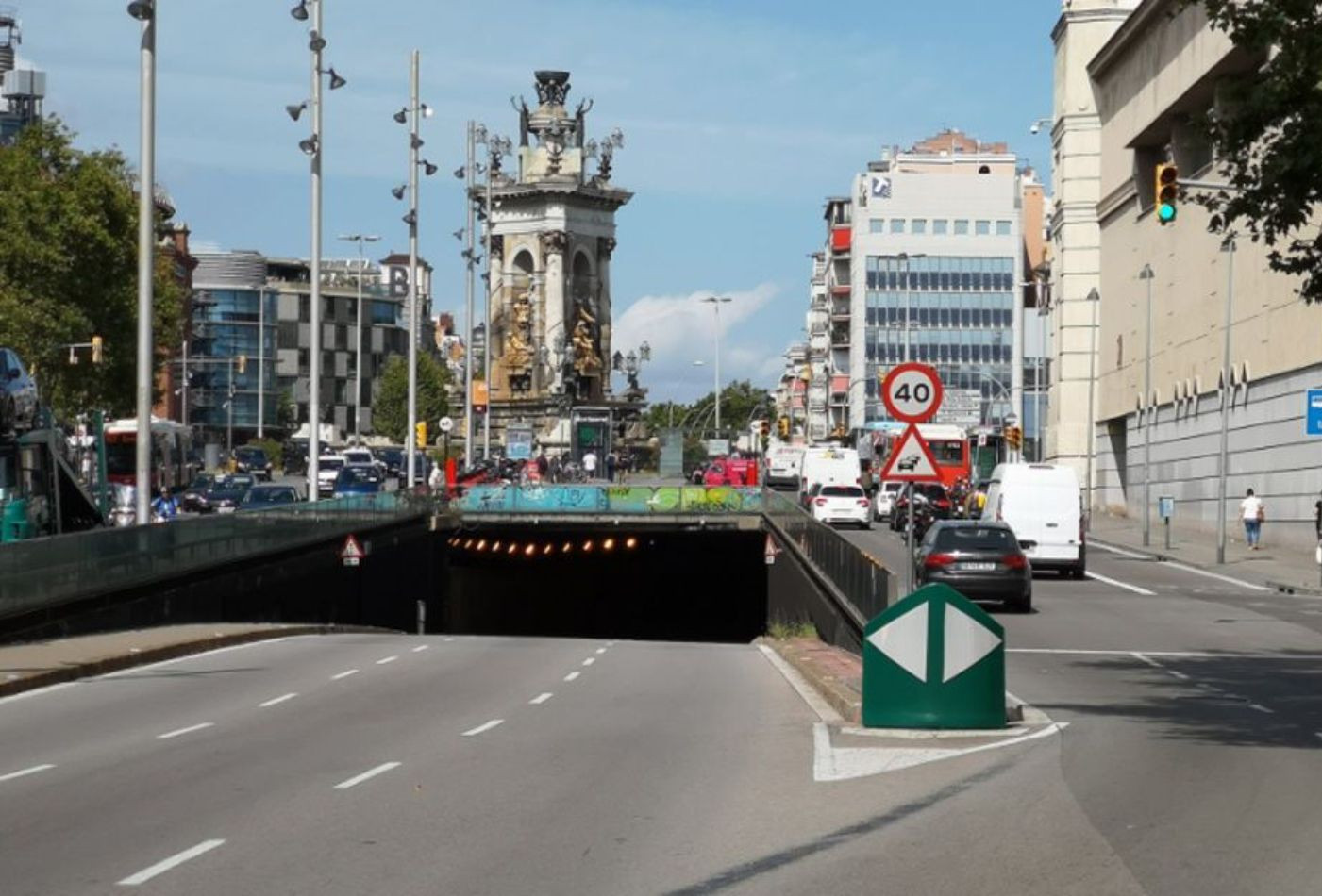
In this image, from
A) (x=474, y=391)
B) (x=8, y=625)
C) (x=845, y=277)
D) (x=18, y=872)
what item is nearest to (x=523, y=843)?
(x=18, y=872)

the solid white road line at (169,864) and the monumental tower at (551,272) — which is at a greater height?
the monumental tower at (551,272)

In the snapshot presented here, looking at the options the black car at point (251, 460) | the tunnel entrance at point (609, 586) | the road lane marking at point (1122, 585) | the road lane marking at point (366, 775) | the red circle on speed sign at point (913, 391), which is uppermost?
the red circle on speed sign at point (913, 391)

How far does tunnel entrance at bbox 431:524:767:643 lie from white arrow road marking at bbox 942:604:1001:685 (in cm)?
5175

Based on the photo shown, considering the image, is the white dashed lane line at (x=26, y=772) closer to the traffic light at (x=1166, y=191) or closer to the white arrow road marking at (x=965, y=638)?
the white arrow road marking at (x=965, y=638)

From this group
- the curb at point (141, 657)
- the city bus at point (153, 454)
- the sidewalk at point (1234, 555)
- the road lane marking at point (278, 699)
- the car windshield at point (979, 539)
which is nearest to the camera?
the road lane marking at point (278, 699)

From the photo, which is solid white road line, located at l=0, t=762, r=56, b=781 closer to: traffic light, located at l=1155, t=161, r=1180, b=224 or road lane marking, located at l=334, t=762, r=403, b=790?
road lane marking, located at l=334, t=762, r=403, b=790

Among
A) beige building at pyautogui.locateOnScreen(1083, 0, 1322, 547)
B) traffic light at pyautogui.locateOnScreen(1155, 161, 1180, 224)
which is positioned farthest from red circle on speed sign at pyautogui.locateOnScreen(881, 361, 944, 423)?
beige building at pyautogui.locateOnScreen(1083, 0, 1322, 547)

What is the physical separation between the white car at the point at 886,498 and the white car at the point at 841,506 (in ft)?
11.9

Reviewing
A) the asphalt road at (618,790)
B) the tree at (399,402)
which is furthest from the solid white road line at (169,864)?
the tree at (399,402)

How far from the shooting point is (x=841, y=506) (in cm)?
8006

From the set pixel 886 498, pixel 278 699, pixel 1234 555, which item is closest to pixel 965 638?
pixel 278 699

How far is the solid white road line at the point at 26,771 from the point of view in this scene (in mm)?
16516

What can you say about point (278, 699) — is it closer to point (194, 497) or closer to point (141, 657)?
point (141, 657)

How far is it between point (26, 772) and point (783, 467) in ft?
347
